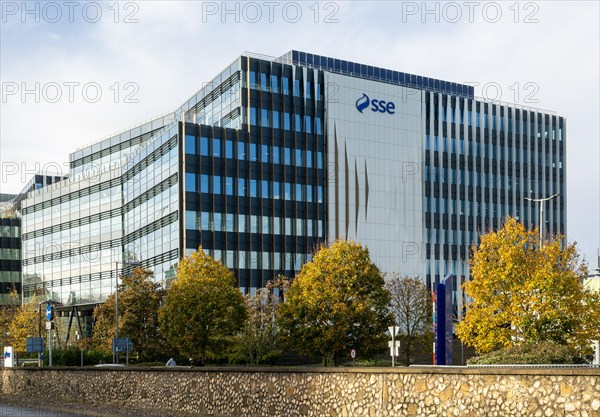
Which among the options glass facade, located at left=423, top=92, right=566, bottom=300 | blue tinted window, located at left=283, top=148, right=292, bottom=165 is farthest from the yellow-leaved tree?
glass facade, located at left=423, top=92, right=566, bottom=300

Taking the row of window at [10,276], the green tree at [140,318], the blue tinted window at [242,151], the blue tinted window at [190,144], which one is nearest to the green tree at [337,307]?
the green tree at [140,318]

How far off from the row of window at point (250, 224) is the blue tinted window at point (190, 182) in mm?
2282

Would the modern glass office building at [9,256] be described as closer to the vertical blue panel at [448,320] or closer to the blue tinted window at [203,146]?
the blue tinted window at [203,146]

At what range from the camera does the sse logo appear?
94.3 metres

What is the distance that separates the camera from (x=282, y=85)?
8944 cm

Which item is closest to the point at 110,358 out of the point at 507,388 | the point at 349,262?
the point at 349,262

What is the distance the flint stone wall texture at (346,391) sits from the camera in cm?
1555

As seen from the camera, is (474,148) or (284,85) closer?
(284,85)

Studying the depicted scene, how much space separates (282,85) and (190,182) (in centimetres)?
1611

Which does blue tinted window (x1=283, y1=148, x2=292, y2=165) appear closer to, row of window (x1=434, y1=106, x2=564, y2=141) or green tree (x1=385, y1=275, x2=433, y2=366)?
green tree (x1=385, y1=275, x2=433, y2=366)

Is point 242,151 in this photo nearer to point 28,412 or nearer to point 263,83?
point 263,83

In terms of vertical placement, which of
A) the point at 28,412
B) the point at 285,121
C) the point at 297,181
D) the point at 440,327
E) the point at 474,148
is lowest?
the point at 28,412

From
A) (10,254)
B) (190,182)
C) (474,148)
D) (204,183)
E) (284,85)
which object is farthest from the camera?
(10,254)

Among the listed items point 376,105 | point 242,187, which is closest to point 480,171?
point 376,105
